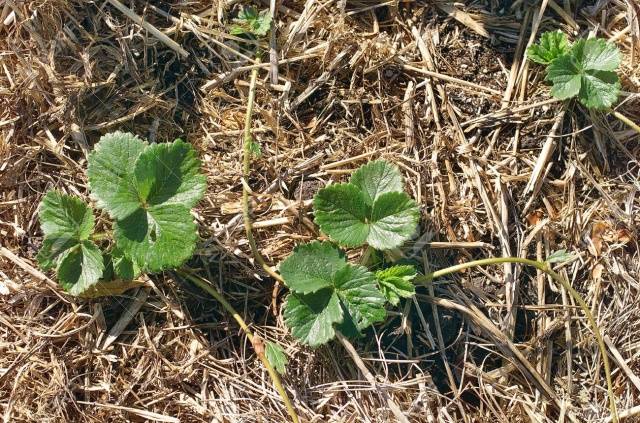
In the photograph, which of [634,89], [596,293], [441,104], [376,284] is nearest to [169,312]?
[376,284]

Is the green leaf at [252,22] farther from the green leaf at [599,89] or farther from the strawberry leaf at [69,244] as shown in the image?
the green leaf at [599,89]

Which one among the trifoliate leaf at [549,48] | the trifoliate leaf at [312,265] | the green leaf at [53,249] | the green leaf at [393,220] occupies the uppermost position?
the trifoliate leaf at [549,48]

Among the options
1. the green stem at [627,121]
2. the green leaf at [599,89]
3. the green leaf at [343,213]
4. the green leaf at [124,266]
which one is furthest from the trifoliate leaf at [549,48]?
the green leaf at [124,266]

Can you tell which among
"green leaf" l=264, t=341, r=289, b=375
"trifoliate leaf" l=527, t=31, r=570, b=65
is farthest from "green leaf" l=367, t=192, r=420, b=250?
"trifoliate leaf" l=527, t=31, r=570, b=65

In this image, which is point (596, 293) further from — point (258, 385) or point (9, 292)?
point (9, 292)

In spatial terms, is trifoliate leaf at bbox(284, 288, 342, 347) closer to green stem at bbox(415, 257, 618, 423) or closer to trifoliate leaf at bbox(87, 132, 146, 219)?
green stem at bbox(415, 257, 618, 423)

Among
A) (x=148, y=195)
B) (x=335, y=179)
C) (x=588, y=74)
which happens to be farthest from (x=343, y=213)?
(x=588, y=74)
